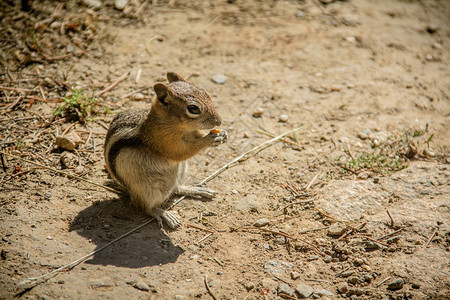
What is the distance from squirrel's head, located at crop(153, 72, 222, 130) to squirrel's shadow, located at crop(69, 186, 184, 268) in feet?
3.15

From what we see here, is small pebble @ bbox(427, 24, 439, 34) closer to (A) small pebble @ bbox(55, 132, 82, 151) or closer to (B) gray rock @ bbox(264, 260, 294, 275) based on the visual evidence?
(B) gray rock @ bbox(264, 260, 294, 275)

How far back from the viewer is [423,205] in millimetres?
3438

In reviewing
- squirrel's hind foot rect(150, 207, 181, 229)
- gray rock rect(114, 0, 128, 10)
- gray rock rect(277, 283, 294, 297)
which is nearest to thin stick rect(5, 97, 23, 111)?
squirrel's hind foot rect(150, 207, 181, 229)

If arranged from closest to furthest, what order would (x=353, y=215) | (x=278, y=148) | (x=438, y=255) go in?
(x=438, y=255) < (x=353, y=215) < (x=278, y=148)

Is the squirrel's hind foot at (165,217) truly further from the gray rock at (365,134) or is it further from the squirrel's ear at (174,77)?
the gray rock at (365,134)

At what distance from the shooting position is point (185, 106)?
3.14 meters

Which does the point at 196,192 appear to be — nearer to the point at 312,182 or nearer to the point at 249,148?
the point at 249,148

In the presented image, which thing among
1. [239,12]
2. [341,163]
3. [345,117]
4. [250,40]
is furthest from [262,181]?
[239,12]

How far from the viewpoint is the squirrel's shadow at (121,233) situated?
9.72 feet

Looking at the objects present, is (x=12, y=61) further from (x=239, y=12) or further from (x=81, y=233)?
(x=239, y=12)

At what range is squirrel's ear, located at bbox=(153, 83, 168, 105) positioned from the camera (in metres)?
3.09

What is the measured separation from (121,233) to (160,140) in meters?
0.85

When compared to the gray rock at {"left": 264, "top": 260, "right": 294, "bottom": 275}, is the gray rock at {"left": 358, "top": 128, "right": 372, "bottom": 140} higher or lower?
higher

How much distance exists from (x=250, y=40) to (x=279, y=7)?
3.52 feet
